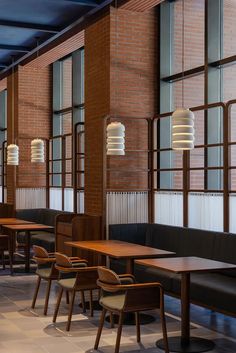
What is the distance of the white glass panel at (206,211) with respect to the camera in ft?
21.2

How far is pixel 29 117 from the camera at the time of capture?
453 inches

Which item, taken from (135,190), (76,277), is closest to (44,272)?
(76,277)

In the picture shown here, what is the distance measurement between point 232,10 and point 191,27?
0.80m

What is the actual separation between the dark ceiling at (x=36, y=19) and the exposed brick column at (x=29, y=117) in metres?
1.09

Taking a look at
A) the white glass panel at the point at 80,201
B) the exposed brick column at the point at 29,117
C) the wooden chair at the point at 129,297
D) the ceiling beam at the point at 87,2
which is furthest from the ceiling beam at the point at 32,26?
the wooden chair at the point at 129,297

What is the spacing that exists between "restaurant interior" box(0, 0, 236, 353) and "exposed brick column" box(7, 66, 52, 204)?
91 cm

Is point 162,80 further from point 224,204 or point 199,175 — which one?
point 224,204

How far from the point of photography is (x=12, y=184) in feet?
38.0

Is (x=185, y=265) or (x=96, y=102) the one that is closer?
(x=185, y=265)

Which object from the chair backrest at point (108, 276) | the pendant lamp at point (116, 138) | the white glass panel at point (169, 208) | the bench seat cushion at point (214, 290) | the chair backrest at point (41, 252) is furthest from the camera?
the white glass panel at point (169, 208)

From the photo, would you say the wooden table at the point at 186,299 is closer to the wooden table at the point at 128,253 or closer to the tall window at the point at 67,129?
the wooden table at the point at 128,253

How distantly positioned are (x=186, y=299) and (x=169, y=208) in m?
2.62

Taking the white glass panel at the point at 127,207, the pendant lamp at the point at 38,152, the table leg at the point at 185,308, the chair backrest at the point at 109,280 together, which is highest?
the pendant lamp at the point at 38,152

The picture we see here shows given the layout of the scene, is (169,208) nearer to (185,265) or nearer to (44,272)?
(44,272)
